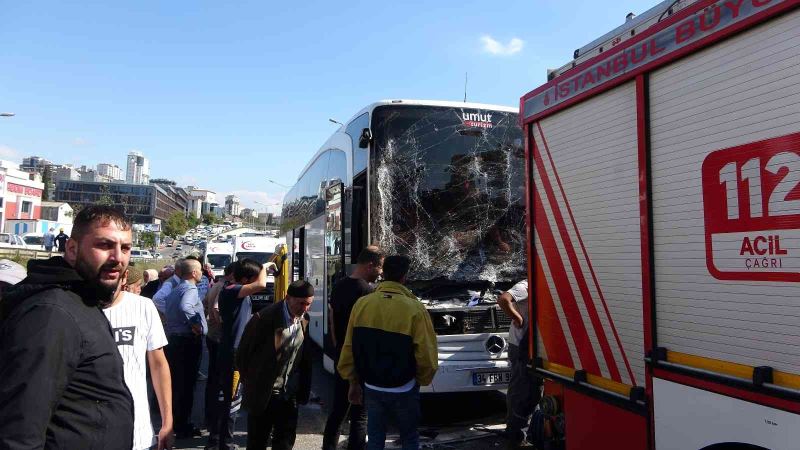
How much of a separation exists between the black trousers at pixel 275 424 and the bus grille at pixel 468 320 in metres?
2.16

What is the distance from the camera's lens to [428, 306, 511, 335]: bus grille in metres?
6.08

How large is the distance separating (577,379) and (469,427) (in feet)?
9.51

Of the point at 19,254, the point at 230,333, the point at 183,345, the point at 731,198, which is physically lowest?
the point at 183,345

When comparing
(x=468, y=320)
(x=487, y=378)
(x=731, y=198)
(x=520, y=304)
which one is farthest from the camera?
(x=468, y=320)

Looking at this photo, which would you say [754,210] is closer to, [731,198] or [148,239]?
[731,198]

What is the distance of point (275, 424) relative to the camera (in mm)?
4285

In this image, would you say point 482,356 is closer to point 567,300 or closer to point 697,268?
point 567,300

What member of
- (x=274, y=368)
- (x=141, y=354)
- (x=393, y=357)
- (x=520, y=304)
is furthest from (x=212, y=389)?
(x=520, y=304)

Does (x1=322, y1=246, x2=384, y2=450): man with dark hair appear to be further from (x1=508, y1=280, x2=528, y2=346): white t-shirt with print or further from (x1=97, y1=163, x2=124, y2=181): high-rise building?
(x1=97, y1=163, x2=124, y2=181): high-rise building

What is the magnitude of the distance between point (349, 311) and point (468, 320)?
5.41ft

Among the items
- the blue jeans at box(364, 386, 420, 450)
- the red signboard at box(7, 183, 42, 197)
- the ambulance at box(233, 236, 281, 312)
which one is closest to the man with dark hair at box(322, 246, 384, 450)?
the blue jeans at box(364, 386, 420, 450)

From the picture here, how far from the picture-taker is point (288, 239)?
47.0 ft

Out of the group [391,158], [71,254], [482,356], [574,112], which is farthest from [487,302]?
[71,254]

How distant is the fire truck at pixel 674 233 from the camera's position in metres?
2.35
